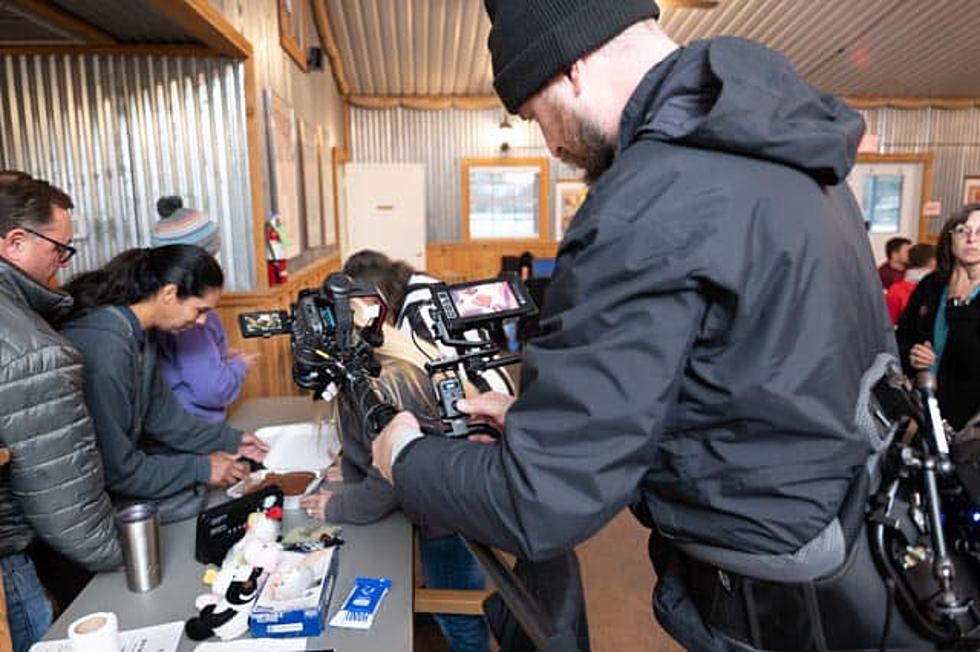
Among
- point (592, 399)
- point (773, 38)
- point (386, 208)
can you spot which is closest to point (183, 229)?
point (592, 399)

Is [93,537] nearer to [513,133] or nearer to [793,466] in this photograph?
[793,466]

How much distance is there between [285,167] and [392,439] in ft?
10.2

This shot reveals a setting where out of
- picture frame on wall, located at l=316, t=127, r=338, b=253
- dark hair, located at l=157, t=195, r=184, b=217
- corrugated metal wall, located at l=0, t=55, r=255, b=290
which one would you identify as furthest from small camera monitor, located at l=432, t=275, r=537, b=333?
picture frame on wall, located at l=316, t=127, r=338, b=253

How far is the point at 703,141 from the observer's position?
27.3 inches

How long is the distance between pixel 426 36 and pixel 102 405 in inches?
215

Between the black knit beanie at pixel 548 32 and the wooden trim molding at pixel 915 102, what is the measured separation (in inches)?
371

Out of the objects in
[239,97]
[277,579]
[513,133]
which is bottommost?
[277,579]

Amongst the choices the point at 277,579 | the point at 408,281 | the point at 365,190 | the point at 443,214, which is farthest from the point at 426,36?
the point at 277,579

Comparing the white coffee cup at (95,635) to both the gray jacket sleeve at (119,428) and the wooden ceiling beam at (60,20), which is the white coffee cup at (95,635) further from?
the wooden ceiling beam at (60,20)

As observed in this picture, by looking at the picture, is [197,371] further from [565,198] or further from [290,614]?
[565,198]

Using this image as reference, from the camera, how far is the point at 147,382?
68.9 inches

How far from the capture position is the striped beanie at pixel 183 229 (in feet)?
7.52

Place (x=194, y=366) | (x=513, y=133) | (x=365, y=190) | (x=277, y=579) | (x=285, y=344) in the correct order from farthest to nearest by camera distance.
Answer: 1. (x=513, y=133)
2. (x=365, y=190)
3. (x=285, y=344)
4. (x=194, y=366)
5. (x=277, y=579)

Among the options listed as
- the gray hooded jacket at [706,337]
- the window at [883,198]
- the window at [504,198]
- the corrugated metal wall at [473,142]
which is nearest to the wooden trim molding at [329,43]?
the corrugated metal wall at [473,142]
